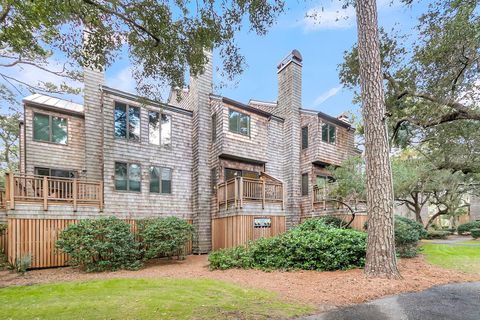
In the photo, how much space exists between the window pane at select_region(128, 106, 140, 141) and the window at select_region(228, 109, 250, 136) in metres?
4.70

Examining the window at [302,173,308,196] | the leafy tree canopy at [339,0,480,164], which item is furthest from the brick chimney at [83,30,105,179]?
the leafy tree canopy at [339,0,480,164]

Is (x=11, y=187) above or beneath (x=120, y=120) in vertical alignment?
beneath

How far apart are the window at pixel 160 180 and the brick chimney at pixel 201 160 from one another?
1.35m

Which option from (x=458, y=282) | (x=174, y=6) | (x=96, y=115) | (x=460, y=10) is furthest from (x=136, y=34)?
(x=458, y=282)

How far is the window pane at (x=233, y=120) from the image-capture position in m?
14.1

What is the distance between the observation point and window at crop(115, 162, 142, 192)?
482 inches

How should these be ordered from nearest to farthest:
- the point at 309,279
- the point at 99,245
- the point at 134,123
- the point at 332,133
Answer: the point at 309,279, the point at 99,245, the point at 134,123, the point at 332,133

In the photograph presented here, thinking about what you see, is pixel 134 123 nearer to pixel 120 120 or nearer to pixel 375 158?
pixel 120 120

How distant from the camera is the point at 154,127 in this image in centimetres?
1355

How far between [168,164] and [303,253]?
323 inches

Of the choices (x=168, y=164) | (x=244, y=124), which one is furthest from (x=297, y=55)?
(x=168, y=164)

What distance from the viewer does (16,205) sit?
9484mm

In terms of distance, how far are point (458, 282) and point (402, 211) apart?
37627 millimetres

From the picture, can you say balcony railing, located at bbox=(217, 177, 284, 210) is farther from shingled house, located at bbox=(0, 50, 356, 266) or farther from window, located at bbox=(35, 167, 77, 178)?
window, located at bbox=(35, 167, 77, 178)
